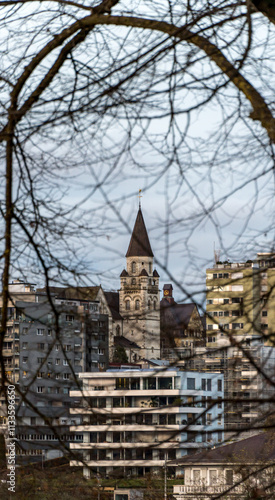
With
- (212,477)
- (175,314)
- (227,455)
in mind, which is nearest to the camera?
(227,455)

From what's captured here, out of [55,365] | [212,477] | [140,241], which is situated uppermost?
[140,241]

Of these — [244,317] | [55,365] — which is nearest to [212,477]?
[55,365]

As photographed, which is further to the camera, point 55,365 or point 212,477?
point 212,477

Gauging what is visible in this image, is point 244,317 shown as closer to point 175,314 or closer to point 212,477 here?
point 175,314

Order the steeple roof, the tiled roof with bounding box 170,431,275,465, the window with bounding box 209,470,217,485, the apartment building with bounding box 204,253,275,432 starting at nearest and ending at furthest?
the steeple roof, the apartment building with bounding box 204,253,275,432, the tiled roof with bounding box 170,431,275,465, the window with bounding box 209,470,217,485

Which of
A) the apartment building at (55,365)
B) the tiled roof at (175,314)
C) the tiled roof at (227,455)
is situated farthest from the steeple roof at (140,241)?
the tiled roof at (227,455)

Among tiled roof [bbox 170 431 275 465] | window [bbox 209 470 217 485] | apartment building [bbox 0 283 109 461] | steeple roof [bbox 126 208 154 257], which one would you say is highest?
steeple roof [bbox 126 208 154 257]

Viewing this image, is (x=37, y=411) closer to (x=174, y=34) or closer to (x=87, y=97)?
(x=87, y=97)

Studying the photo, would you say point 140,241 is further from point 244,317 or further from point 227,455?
point 227,455

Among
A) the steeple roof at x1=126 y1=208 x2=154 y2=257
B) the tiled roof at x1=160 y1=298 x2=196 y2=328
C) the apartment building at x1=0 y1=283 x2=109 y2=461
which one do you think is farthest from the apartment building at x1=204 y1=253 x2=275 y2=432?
the apartment building at x1=0 y1=283 x2=109 y2=461

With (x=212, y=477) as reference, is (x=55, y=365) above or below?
above

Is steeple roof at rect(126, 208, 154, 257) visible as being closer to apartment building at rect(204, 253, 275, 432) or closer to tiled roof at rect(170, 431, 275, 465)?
apartment building at rect(204, 253, 275, 432)

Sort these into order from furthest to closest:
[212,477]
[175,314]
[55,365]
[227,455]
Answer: [212,477], [55,365], [175,314], [227,455]

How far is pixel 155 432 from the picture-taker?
2.24 meters
